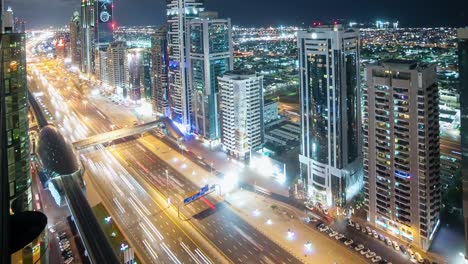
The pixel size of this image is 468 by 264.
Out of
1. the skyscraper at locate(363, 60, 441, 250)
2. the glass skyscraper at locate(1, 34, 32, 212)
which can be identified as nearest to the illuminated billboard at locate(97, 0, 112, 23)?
the skyscraper at locate(363, 60, 441, 250)

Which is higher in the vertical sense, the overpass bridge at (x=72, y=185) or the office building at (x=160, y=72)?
the office building at (x=160, y=72)

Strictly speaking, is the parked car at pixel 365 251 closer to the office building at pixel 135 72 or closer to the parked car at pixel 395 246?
the parked car at pixel 395 246

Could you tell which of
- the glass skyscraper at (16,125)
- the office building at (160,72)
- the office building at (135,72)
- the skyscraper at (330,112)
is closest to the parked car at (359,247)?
the skyscraper at (330,112)

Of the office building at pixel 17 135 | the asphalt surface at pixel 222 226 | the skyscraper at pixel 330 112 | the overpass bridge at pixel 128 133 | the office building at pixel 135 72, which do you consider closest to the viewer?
the office building at pixel 17 135

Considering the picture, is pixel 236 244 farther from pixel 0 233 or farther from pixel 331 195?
pixel 0 233

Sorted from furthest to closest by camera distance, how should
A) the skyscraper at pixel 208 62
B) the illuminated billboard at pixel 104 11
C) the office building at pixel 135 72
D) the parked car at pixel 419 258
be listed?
the illuminated billboard at pixel 104 11 < the office building at pixel 135 72 < the skyscraper at pixel 208 62 < the parked car at pixel 419 258

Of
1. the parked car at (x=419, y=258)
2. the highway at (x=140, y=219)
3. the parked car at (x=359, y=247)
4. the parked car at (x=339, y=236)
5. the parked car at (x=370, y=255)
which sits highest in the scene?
the highway at (x=140, y=219)

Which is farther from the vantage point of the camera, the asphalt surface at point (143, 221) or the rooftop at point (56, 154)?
the rooftop at point (56, 154)

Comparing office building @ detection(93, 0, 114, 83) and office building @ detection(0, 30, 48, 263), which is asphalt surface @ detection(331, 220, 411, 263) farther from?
office building @ detection(93, 0, 114, 83)

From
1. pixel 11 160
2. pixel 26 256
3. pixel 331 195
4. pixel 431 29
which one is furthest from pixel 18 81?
pixel 431 29
